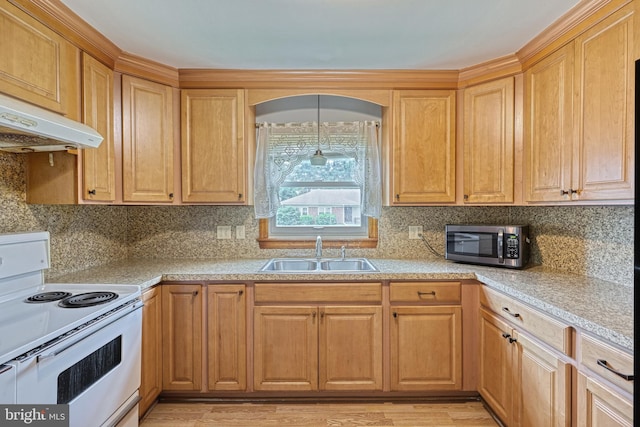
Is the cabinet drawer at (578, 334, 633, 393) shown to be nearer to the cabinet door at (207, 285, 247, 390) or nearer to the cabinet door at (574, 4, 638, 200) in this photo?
the cabinet door at (574, 4, 638, 200)

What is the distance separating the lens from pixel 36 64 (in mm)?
1564

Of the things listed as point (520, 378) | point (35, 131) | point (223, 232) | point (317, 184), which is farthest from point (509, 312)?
point (35, 131)

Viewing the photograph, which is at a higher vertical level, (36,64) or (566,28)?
(566,28)

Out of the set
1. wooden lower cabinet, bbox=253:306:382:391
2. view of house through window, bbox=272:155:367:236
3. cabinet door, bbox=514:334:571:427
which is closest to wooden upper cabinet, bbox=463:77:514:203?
view of house through window, bbox=272:155:367:236

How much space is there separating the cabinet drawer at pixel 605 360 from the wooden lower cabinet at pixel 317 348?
3.54 ft

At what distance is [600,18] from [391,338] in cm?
203

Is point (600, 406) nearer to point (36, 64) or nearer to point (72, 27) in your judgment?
point (36, 64)

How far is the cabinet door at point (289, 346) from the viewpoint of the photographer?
2154 mm

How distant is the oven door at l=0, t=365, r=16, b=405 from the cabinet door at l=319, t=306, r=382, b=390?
147cm

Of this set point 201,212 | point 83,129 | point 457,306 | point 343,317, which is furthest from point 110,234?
point 457,306

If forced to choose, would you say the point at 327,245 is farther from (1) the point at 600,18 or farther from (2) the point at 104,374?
(1) the point at 600,18

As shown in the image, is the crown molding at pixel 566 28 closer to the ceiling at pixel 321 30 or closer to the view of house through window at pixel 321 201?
the ceiling at pixel 321 30

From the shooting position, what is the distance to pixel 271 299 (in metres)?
2.16

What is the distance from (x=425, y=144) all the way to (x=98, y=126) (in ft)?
7.01
